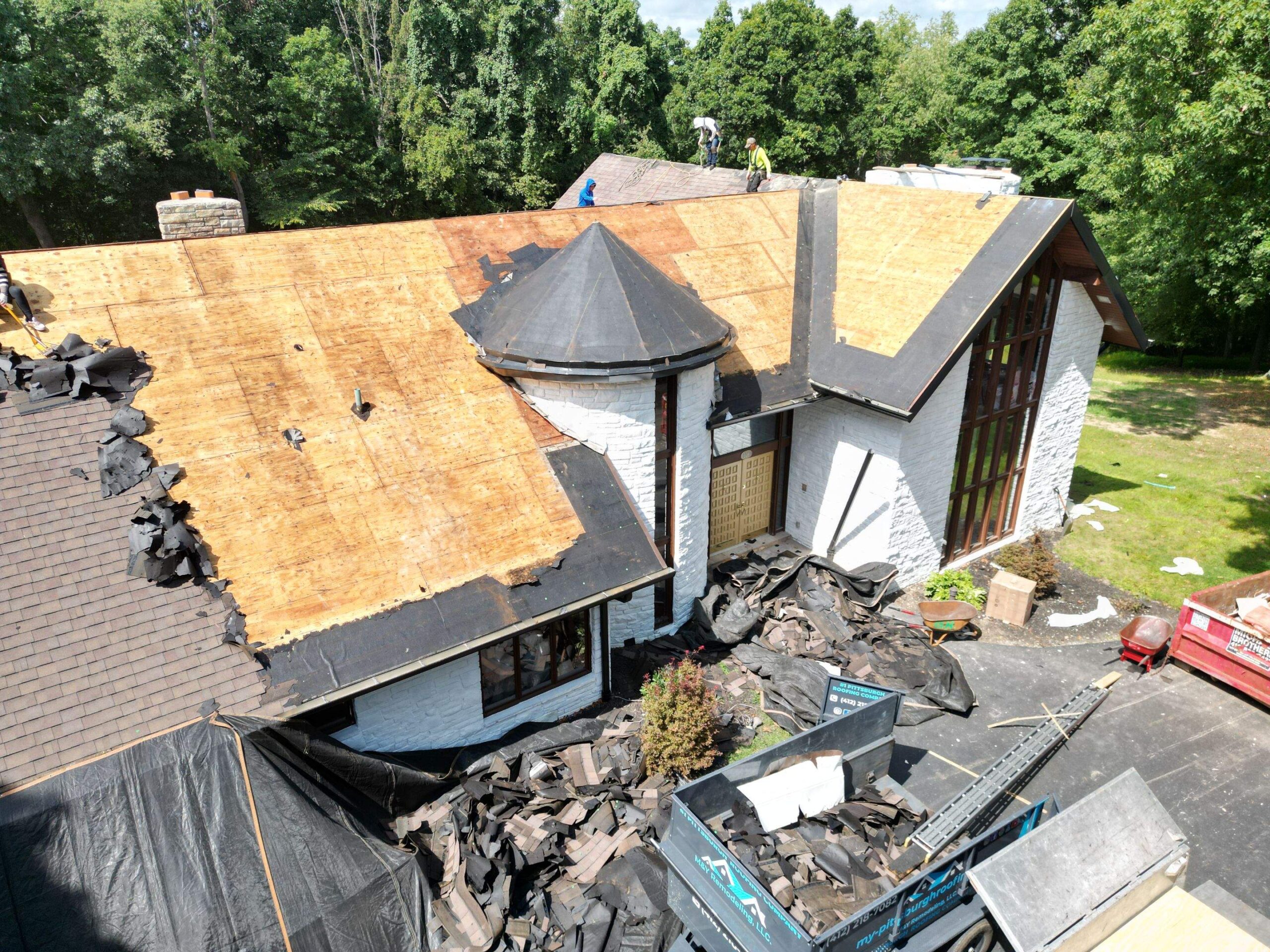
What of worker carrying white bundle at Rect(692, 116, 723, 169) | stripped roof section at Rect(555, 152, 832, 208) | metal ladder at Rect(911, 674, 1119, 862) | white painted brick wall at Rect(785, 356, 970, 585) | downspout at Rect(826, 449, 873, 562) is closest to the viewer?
metal ladder at Rect(911, 674, 1119, 862)

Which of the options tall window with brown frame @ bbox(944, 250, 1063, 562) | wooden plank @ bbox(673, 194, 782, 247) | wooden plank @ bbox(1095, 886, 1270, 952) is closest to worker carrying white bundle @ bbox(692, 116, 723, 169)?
wooden plank @ bbox(673, 194, 782, 247)

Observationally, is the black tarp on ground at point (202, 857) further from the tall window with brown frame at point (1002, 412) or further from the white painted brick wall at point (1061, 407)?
the white painted brick wall at point (1061, 407)

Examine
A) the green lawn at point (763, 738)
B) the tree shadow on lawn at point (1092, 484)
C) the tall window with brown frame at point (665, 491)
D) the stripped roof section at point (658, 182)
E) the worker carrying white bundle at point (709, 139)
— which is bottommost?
the green lawn at point (763, 738)

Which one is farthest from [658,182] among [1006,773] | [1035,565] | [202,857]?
[202,857]

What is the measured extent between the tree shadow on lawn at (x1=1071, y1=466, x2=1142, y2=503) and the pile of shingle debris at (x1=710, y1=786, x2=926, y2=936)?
42.5 ft

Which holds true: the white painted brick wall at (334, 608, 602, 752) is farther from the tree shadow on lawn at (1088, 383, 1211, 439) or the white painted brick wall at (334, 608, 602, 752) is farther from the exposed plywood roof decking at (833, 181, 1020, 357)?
the tree shadow on lawn at (1088, 383, 1211, 439)

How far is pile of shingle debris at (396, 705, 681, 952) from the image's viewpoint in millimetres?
8359

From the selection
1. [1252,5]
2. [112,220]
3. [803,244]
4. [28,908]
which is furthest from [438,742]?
[112,220]

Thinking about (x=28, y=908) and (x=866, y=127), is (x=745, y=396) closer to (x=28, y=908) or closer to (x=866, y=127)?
(x=28, y=908)

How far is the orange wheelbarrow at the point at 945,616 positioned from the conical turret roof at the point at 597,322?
5.87 metres

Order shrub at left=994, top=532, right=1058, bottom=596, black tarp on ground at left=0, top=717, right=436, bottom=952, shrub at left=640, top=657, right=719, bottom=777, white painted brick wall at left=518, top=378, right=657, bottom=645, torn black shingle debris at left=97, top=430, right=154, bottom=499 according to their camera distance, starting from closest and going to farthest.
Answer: black tarp on ground at left=0, top=717, right=436, bottom=952
torn black shingle debris at left=97, top=430, right=154, bottom=499
shrub at left=640, top=657, right=719, bottom=777
white painted brick wall at left=518, top=378, right=657, bottom=645
shrub at left=994, top=532, right=1058, bottom=596

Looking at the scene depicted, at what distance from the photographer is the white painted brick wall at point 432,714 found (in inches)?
376

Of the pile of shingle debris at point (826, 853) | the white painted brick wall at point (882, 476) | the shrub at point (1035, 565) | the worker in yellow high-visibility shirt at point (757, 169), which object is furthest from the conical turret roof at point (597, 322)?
the worker in yellow high-visibility shirt at point (757, 169)

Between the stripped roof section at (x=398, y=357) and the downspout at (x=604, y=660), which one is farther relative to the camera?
the downspout at (x=604, y=660)
